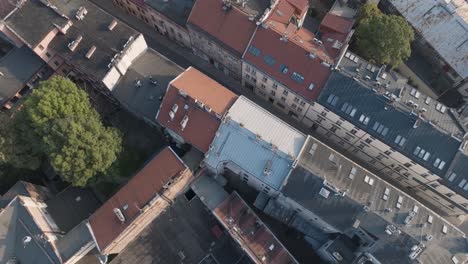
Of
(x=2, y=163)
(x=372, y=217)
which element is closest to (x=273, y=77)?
(x=372, y=217)

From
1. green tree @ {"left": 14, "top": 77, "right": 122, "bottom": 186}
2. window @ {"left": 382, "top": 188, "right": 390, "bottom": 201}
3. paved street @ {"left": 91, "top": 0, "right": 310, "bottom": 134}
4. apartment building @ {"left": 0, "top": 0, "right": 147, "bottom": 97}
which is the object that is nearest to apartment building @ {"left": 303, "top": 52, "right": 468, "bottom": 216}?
window @ {"left": 382, "top": 188, "right": 390, "bottom": 201}

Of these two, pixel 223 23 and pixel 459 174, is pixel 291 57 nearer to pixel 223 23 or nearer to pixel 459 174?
pixel 223 23

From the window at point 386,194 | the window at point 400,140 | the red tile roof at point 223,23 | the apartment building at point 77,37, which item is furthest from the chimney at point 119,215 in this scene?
the window at point 400,140

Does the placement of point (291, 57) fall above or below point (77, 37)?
above

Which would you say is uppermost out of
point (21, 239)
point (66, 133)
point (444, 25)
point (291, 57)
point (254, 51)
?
point (444, 25)

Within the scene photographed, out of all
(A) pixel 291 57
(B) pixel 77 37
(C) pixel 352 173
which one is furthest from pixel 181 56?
(C) pixel 352 173

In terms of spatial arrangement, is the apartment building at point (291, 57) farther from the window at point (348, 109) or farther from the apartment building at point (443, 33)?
the apartment building at point (443, 33)

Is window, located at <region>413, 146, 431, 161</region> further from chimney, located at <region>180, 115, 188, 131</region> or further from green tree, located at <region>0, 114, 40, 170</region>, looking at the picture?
green tree, located at <region>0, 114, 40, 170</region>
